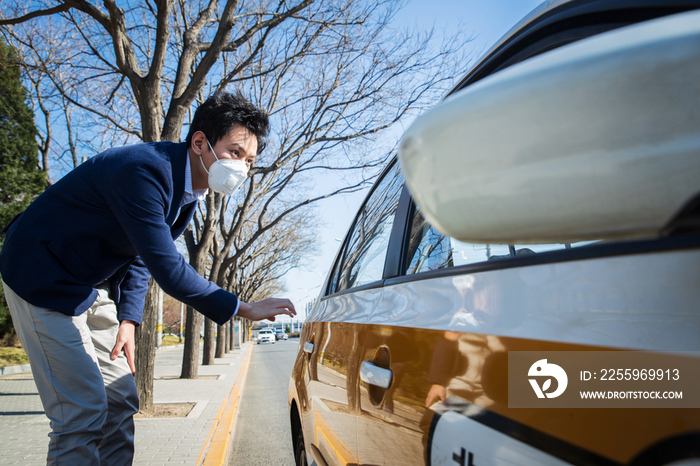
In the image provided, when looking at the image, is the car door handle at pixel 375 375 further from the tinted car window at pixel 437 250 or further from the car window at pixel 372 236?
the car window at pixel 372 236

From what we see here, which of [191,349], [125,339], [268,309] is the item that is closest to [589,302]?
[268,309]

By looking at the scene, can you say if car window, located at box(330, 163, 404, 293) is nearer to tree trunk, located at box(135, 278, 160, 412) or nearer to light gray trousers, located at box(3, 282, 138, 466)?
light gray trousers, located at box(3, 282, 138, 466)

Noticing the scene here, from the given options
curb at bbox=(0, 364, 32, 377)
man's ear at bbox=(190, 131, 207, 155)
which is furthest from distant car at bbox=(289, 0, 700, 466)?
curb at bbox=(0, 364, 32, 377)

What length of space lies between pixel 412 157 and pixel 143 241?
1.64m

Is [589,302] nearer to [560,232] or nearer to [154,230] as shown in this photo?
[560,232]

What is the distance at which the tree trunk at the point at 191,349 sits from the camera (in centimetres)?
1188

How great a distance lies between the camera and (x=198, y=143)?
2.57 meters

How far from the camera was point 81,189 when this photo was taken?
217 cm

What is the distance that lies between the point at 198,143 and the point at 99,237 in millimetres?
694

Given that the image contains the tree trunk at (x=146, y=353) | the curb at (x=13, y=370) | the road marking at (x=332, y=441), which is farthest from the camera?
the curb at (x=13, y=370)

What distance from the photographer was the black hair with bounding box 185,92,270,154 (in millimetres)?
2561

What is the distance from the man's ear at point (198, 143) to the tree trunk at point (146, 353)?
4385 mm

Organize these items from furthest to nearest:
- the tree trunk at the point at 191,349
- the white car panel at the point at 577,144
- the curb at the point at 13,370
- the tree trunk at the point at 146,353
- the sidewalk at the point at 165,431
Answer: the curb at the point at 13,370
the tree trunk at the point at 191,349
the tree trunk at the point at 146,353
the sidewalk at the point at 165,431
the white car panel at the point at 577,144

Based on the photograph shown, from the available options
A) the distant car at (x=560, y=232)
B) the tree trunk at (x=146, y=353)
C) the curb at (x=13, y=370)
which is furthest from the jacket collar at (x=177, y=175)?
the curb at (x=13, y=370)
